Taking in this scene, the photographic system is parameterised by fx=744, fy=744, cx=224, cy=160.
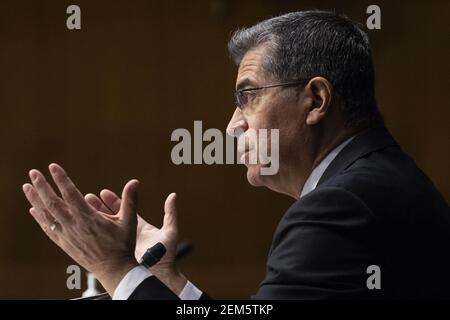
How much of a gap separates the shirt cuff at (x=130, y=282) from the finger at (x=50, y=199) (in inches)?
4.7

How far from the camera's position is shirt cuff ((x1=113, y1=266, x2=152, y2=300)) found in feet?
3.47

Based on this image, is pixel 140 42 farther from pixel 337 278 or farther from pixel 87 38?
pixel 337 278

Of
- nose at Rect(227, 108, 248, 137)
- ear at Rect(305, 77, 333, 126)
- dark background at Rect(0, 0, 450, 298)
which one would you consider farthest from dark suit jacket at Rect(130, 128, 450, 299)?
dark background at Rect(0, 0, 450, 298)

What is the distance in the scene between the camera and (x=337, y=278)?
3.35 feet

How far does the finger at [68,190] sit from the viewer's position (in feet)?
3.36

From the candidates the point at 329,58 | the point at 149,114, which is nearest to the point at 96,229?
the point at 329,58

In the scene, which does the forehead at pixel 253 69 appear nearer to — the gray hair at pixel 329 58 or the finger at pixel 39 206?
the gray hair at pixel 329 58

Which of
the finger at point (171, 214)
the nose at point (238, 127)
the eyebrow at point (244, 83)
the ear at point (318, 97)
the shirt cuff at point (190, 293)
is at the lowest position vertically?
the shirt cuff at point (190, 293)

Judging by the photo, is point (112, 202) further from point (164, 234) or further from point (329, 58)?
point (329, 58)

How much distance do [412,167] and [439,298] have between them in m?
0.22

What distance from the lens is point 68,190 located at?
1030mm

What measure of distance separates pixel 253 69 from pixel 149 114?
1908mm

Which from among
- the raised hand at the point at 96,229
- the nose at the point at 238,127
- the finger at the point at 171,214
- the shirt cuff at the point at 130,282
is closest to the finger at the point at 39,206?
the raised hand at the point at 96,229
